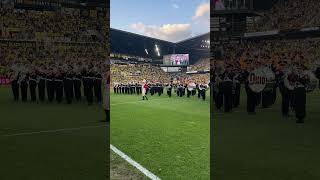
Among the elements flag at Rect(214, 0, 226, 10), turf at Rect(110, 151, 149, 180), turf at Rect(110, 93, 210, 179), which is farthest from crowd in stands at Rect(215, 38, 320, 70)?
turf at Rect(110, 151, 149, 180)

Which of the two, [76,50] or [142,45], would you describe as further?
[142,45]

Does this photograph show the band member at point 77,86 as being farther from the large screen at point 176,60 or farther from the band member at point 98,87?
the large screen at point 176,60

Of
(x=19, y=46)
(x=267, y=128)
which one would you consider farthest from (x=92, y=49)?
(x=267, y=128)

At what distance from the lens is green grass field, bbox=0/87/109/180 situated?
504 cm

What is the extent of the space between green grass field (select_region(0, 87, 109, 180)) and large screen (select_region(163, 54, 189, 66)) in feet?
136

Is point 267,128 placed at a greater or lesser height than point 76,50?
lesser

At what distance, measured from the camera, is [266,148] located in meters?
6.61

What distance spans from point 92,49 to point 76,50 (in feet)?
4.95

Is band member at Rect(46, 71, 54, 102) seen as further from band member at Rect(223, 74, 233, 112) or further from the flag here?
the flag

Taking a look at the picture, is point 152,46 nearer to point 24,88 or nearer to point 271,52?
point 271,52

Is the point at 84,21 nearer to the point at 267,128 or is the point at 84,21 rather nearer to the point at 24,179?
the point at 267,128

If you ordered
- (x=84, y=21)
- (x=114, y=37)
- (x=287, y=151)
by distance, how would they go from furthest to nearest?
(x=114, y=37) < (x=84, y=21) < (x=287, y=151)

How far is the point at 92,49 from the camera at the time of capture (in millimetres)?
35312

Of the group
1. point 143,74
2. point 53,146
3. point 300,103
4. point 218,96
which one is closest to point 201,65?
point 143,74
